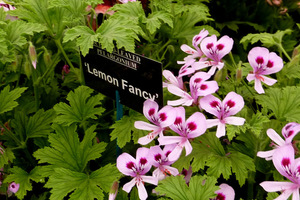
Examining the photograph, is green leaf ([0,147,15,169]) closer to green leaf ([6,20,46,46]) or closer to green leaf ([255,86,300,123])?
green leaf ([6,20,46,46])

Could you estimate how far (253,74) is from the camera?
140cm

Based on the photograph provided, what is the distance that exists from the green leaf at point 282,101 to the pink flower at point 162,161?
42cm

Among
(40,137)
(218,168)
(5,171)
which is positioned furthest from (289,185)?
(5,171)

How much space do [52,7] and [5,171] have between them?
2.73 feet

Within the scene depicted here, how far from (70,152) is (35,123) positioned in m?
0.28

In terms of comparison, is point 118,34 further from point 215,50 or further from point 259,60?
point 259,60

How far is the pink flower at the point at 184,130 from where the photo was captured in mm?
1260

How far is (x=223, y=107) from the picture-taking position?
4.23ft

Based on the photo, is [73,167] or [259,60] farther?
[73,167]

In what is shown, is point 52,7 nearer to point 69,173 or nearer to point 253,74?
point 69,173

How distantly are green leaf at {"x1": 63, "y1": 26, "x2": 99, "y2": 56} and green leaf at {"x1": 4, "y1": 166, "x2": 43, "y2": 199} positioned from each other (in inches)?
23.4

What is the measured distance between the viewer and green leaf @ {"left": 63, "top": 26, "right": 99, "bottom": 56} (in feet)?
4.69

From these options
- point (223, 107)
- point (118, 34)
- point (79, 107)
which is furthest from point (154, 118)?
point (79, 107)

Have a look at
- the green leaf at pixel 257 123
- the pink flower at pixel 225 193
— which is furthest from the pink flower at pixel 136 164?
the green leaf at pixel 257 123
